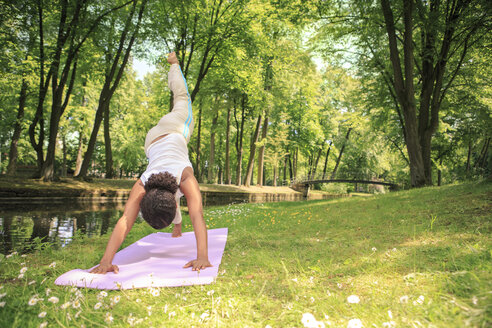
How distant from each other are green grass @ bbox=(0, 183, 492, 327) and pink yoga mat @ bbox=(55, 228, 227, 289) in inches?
5.2

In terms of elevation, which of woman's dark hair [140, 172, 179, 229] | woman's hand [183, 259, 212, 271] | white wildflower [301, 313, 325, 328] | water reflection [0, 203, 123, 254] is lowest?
water reflection [0, 203, 123, 254]

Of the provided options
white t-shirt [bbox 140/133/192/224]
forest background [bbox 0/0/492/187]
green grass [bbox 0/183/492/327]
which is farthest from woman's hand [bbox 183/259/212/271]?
forest background [bbox 0/0/492/187]

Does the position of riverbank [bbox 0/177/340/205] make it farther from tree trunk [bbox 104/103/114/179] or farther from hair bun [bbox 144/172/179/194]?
hair bun [bbox 144/172/179/194]

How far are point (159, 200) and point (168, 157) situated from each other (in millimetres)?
946

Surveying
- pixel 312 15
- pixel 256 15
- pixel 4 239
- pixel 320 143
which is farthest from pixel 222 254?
pixel 320 143

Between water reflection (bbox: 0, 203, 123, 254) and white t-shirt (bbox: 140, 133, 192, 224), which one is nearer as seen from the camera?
white t-shirt (bbox: 140, 133, 192, 224)

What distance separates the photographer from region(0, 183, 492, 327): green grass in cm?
201

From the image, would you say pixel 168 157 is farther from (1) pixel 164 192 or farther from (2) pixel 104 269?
(2) pixel 104 269

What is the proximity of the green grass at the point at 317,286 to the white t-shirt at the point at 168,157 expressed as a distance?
144 centimetres

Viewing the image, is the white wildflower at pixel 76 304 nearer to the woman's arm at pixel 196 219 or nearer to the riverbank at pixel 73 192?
the woman's arm at pixel 196 219

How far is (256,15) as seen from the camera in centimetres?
1725

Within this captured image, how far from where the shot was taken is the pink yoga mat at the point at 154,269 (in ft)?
9.77

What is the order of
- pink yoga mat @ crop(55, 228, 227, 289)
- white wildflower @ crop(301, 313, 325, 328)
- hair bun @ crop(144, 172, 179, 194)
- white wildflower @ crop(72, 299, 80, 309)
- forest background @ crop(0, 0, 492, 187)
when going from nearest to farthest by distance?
white wildflower @ crop(301, 313, 325, 328) → white wildflower @ crop(72, 299, 80, 309) → pink yoga mat @ crop(55, 228, 227, 289) → hair bun @ crop(144, 172, 179, 194) → forest background @ crop(0, 0, 492, 187)

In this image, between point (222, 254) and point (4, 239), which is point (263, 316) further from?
point (4, 239)
